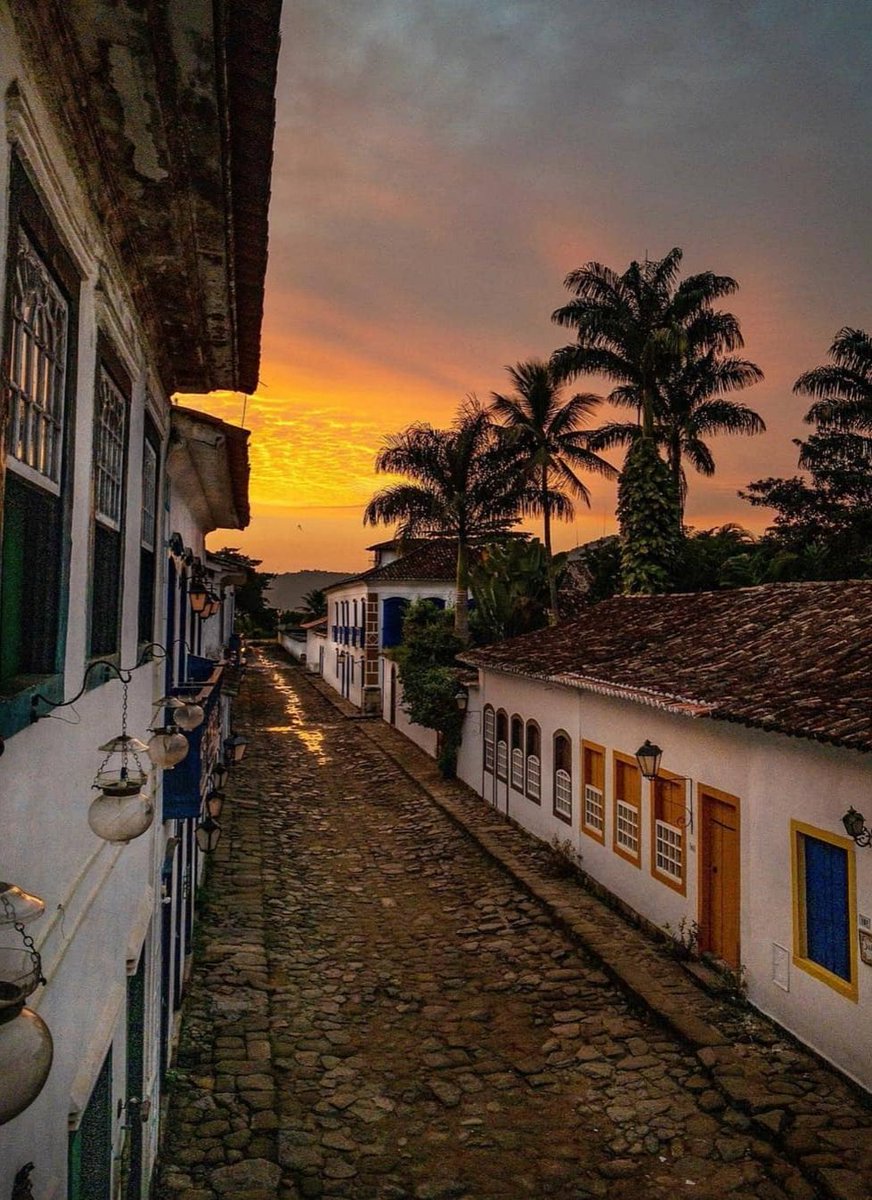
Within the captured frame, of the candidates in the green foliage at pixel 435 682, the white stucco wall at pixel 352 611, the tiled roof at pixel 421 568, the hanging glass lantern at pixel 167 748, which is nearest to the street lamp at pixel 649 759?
the hanging glass lantern at pixel 167 748

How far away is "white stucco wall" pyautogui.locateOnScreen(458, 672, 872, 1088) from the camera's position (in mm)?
7168

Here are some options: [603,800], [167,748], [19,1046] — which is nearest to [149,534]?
[167,748]

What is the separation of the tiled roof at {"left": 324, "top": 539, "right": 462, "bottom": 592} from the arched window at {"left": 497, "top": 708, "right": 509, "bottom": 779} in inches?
608

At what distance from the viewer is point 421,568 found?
113 feet

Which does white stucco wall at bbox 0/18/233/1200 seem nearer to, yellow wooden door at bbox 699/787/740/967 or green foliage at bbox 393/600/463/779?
yellow wooden door at bbox 699/787/740/967

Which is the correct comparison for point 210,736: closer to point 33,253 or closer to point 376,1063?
point 376,1063

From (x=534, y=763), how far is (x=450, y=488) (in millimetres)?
12858

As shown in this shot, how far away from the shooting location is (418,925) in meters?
11.4

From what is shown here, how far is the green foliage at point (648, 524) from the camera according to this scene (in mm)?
24000

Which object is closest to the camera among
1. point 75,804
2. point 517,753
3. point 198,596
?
point 75,804

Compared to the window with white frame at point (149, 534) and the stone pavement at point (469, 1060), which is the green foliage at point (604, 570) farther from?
the window with white frame at point (149, 534)

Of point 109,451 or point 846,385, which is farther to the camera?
point 846,385

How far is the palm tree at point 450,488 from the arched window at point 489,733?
7.95m

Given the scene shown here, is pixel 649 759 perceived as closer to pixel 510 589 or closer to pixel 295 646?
pixel 510 589
